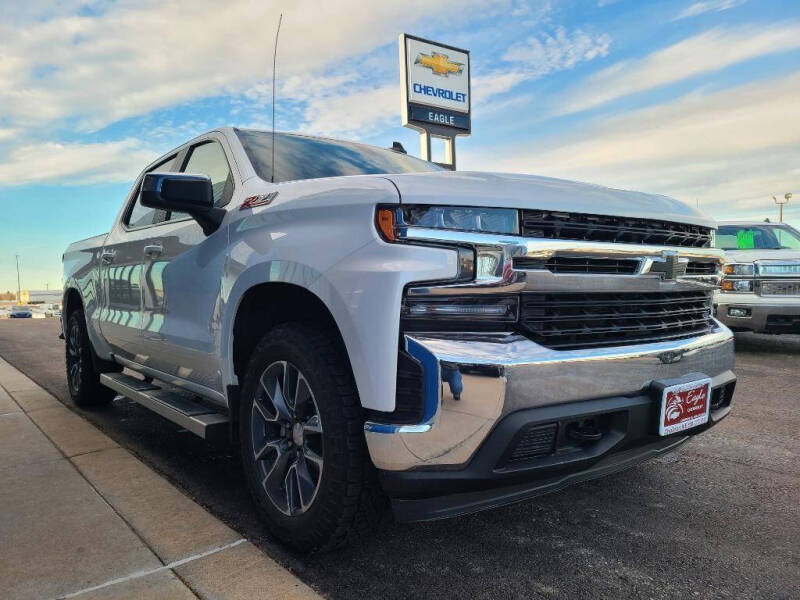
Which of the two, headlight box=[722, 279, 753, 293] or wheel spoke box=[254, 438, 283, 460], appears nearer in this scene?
wheel spoke box=[254, 438, 283, 460]

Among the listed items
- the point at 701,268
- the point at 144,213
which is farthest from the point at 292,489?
the point at 144,213

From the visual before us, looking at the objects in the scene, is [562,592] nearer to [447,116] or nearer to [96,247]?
[96,247]

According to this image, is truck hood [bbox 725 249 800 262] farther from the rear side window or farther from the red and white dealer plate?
the rear side window

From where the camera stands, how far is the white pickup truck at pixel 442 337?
77.9 inches

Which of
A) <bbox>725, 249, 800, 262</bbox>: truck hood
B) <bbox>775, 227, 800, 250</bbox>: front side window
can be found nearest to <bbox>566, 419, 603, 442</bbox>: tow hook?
<bbox>725, 249, 800, 262</bbox>: truck hood

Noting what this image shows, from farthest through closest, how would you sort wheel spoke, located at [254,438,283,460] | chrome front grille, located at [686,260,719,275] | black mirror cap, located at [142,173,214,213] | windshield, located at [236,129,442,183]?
windshield, located at [236,129,442,183] → black mirror cap, located at [142,173,214,213] → chrome front grille, located at [686,260,719,275] → wheel spoke, located at [254,438,283,460]

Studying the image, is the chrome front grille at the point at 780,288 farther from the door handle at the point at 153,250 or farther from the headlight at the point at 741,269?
the door handle at the point at 153,250

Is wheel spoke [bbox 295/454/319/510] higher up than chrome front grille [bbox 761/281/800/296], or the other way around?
chrome front grille [bbox 761/281/800/296]

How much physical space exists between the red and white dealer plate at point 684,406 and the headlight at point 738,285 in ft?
20.6

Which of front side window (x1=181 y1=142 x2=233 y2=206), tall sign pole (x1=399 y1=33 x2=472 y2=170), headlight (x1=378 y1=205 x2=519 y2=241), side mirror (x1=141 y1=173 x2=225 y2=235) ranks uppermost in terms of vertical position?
tall sign pole (x1=399 y1=33 x2=472 y2=170)

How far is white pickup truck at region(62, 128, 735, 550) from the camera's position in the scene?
198 centimetres

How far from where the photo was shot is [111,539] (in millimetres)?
2551

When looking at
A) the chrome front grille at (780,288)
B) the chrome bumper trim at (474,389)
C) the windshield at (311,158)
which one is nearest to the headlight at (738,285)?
the chrome front grille at (780,288)

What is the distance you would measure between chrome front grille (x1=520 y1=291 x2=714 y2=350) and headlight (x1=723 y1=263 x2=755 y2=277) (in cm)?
609
